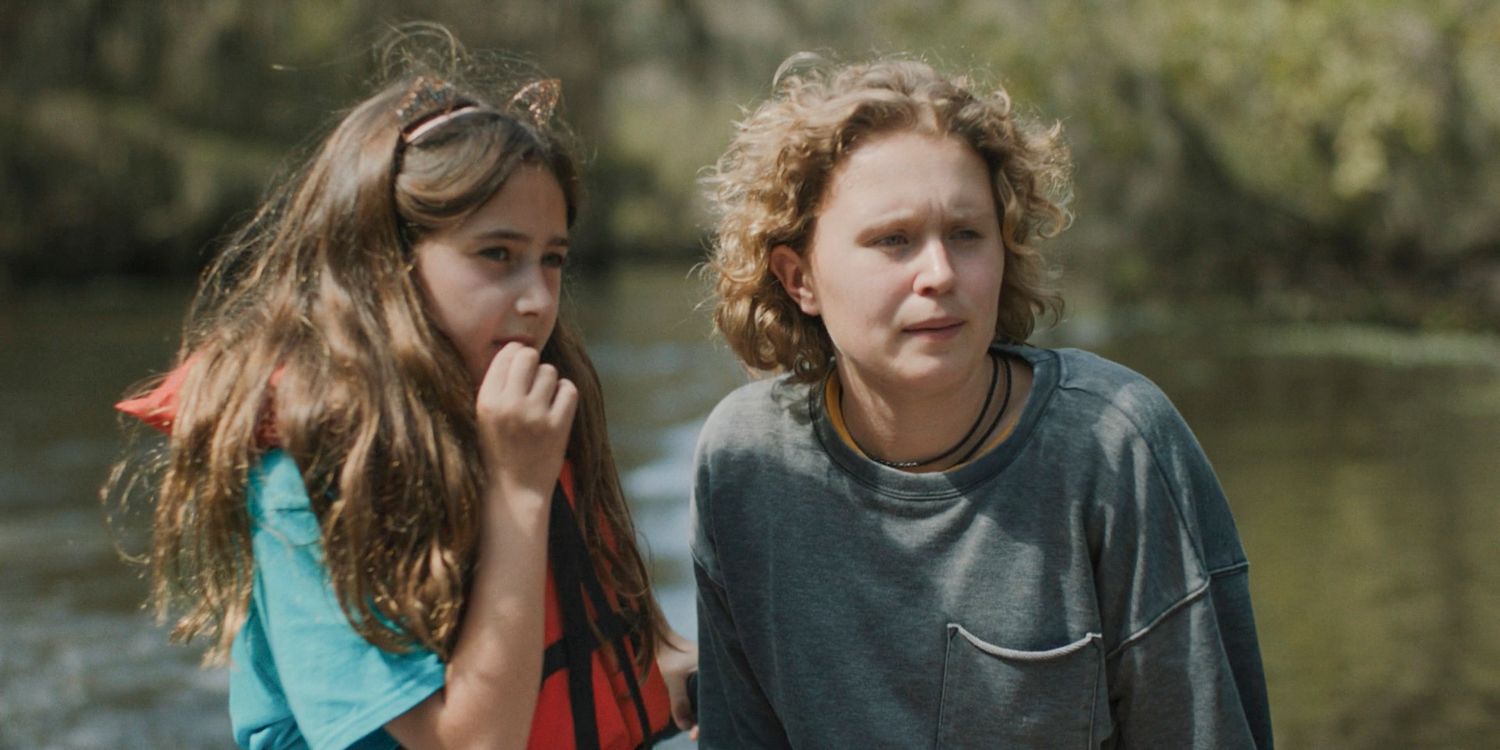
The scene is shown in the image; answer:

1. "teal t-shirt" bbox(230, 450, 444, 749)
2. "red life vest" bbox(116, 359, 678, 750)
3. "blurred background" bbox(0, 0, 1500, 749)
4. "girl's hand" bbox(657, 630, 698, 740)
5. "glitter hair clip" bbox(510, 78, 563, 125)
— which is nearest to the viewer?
"teal t-shirt" bbox(230, 450, 444, 749)

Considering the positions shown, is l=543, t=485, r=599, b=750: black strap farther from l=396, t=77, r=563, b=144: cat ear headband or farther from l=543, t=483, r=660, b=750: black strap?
l=396, t=77, r=563, b=144: cat ear headband

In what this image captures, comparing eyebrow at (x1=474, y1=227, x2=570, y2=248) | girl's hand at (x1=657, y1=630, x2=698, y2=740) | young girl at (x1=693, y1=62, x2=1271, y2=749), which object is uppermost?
eyebrow at (x1=474, y1=227, x2=570, y2=248)

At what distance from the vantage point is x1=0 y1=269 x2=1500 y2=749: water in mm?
5348

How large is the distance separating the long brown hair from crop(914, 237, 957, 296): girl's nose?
58cm

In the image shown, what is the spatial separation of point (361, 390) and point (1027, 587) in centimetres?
100

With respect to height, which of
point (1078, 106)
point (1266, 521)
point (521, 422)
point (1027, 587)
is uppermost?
point (1078, 106)

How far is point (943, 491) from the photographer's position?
2.49 meters

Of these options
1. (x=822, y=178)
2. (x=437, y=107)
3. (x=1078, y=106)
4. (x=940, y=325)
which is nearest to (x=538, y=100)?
(x=437, y=107)

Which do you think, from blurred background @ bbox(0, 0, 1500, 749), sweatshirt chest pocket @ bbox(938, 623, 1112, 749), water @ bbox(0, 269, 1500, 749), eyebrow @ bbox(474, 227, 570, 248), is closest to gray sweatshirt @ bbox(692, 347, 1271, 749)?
sweatshirt chest pocket @ bbox(938, 623, 1112, 749)

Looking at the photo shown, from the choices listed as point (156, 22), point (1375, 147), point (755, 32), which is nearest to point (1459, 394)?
point (1375, 147)

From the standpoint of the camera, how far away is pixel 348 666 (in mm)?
2248

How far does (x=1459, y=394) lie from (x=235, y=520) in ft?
37.1

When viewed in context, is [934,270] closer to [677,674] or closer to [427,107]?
[427,107]

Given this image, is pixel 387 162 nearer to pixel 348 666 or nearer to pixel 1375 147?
pixel 348 666
